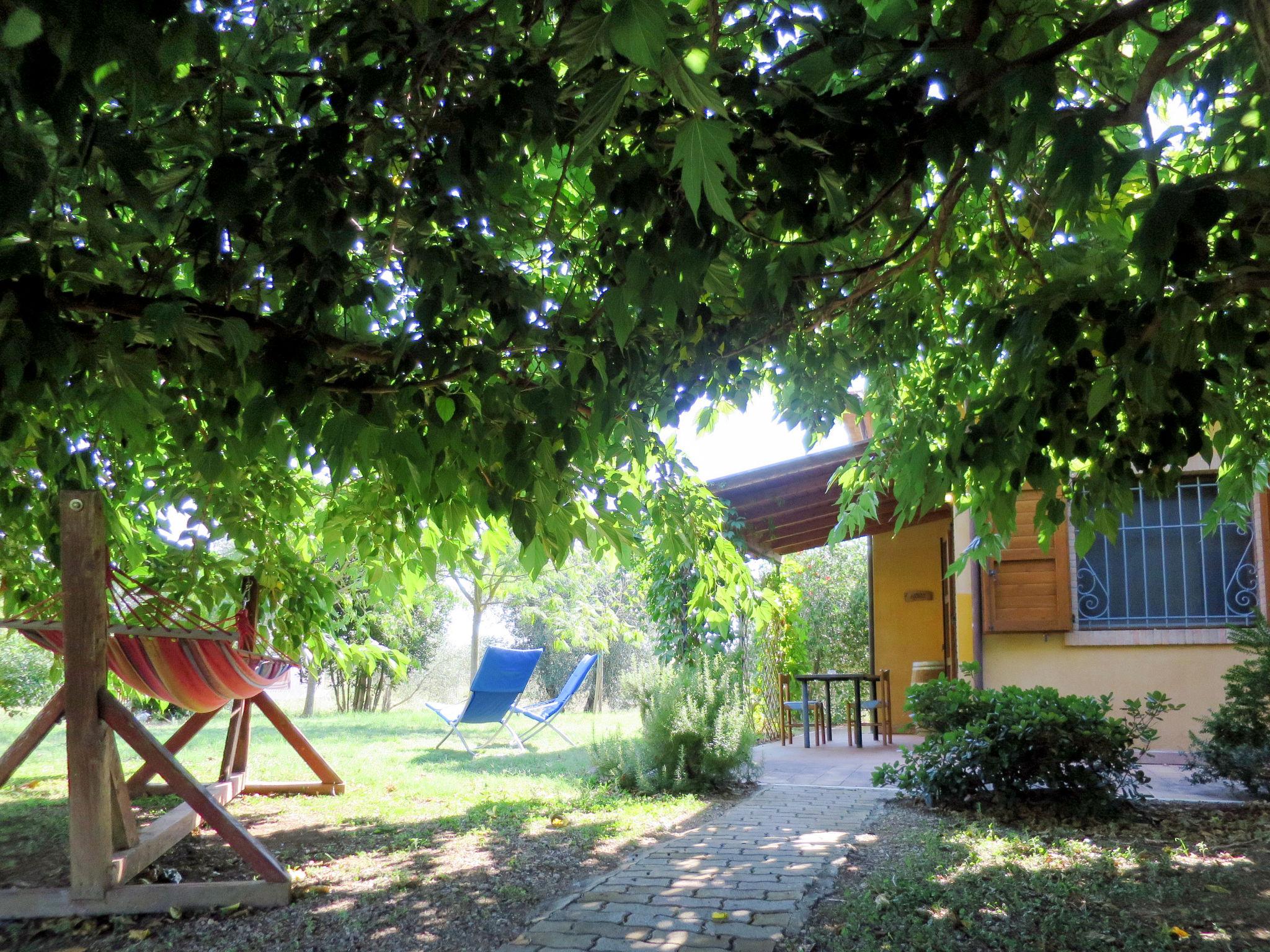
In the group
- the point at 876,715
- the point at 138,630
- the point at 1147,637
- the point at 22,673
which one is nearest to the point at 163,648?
the point at 138,630

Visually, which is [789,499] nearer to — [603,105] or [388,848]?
[388,848]

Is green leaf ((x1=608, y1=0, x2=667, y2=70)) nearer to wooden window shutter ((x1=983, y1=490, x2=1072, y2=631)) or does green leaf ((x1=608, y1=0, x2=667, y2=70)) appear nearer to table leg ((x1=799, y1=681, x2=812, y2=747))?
wooden window shutter ((x1=983, y1=490, x2=1072, y2=631))

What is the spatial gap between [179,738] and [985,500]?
14.2 feet

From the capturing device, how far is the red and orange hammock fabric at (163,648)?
3697 mm

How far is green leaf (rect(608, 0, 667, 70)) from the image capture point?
3.60 ft

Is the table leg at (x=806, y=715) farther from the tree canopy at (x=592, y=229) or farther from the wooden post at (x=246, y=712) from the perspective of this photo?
the tree canopy at (x=592, y=229)

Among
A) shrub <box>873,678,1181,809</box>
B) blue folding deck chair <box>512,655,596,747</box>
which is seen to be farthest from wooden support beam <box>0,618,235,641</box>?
blue folding deck chair <box>512,655,596,747</box>

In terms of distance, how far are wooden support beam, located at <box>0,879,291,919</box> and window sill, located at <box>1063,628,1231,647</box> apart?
601 cm

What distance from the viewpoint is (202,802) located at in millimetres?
3529

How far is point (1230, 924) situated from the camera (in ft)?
10.1

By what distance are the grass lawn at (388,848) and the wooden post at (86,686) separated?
23 centimetres

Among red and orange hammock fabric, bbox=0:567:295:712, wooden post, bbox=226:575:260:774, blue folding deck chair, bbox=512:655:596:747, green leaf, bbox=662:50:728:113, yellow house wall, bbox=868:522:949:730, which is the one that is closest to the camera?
green leaf, bbox=662:50:728:113

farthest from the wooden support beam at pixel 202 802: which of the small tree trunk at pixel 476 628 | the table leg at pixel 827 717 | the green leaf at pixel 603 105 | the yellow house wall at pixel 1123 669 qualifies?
the small tree trunk at pixel 476 628

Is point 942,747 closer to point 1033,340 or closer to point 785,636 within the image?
point 1033,340
